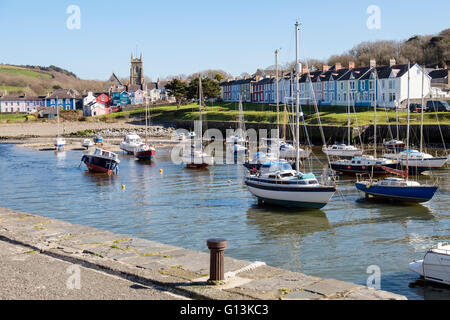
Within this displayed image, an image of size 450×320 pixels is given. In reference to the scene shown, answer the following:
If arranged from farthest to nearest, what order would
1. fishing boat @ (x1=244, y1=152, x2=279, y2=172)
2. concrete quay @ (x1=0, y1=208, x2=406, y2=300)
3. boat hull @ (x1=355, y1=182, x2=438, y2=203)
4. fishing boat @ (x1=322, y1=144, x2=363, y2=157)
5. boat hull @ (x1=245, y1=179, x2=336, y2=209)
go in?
fishing boat @ (x1=322, y1=144, x2=363, y2=157)
fishing boat @ (x1=244, y1=152, x2=279, y2=172)
boat hull @ (x1=355, y1=182, x2=438, y2=203)
boat hull @ (x1=245, y1=179, x2=336, y2=209)
concrete quay @ (x1=0, y1=208, x2=406, y2=300)

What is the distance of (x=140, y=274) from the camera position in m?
9.87

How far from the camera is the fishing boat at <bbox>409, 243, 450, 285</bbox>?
1334 cm

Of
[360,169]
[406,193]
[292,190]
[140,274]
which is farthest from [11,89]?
[140,274]

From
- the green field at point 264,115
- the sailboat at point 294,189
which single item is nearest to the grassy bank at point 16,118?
the green field at point 264,115

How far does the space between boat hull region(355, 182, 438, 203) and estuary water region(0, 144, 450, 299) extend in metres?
0.52

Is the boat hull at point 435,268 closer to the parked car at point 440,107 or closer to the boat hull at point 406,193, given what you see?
the boat hull at point 406,193

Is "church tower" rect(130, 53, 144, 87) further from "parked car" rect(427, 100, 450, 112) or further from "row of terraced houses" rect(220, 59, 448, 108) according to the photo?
"parked car" rect(427, 100, 450, 112)

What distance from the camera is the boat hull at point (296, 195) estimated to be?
2516 cm

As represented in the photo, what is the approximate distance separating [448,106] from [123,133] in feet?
176

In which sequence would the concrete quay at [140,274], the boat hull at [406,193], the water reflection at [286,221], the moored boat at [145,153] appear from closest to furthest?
1. the concrete quay at [140,274]
2. the water reflection at [286,221]
3. the boat hull at [406,193]
4. the moored boat at [145,153]

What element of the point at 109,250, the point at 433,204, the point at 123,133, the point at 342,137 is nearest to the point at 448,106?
the point at 342,137

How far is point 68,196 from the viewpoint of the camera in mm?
31547

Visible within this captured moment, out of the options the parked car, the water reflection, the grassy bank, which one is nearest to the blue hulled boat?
the water reflection
